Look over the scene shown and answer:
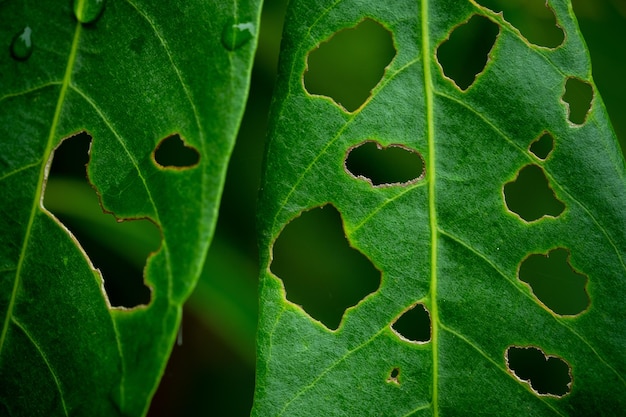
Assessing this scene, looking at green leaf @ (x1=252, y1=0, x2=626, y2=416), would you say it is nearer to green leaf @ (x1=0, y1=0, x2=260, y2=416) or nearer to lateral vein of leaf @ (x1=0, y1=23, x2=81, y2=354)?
green leaf @ (x1=0, y1=0, x2=260, y2=416)

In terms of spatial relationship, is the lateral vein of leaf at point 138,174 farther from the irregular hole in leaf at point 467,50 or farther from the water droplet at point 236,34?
the irregular hole in leaf at point 467,50

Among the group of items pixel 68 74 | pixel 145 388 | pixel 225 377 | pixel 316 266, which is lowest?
pixel 225 377

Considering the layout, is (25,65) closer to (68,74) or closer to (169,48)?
(68,74)

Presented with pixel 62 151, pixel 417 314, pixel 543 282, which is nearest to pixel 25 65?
pixel 62 151

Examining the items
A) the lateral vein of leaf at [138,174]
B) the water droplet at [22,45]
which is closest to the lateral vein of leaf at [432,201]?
the lateral vein of leaf at [138,174]

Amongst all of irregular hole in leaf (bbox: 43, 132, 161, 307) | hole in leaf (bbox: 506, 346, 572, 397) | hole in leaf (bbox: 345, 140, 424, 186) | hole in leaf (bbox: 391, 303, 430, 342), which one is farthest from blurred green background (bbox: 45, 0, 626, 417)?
hole in leaf (bbox: 506, 346, 572, 397)

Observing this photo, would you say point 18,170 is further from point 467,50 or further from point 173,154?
point 467,50
